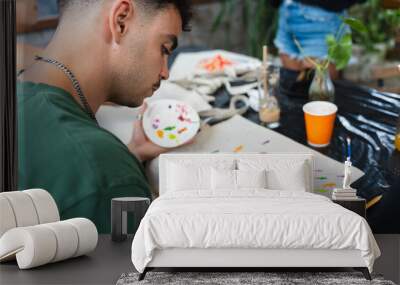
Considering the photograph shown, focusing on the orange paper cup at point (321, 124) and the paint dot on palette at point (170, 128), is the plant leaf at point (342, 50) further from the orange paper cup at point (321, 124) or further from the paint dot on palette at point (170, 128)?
the paint dot on palette at point (170, 128)

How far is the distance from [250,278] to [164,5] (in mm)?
2180

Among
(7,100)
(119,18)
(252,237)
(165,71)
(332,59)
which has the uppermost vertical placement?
(119,18)

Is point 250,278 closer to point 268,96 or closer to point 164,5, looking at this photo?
point 268,96

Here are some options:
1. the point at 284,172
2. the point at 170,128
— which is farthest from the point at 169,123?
the point at 284,172

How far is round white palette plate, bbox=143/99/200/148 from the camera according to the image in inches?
203

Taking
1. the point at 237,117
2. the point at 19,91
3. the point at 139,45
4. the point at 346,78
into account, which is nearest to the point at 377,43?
the point at 346,78

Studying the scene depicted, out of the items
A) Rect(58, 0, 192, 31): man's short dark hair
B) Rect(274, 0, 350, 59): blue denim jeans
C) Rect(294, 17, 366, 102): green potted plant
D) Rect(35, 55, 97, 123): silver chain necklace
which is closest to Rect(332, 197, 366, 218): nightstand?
Rect(294, 17, 366, 102): green potted plant

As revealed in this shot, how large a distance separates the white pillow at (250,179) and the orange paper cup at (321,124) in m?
0.61

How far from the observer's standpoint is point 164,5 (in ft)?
16.9

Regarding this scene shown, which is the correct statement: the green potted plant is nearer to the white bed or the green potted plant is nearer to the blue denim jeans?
the blue denim jeans

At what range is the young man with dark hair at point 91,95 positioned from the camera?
197 inches

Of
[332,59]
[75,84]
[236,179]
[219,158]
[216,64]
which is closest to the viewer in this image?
[236,179]

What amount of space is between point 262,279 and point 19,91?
235 cm

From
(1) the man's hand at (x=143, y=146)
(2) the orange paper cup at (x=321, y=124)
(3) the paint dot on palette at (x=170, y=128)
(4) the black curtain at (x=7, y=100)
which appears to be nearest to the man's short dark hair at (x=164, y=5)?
(4) the black curtain at (x=7, y=100)
